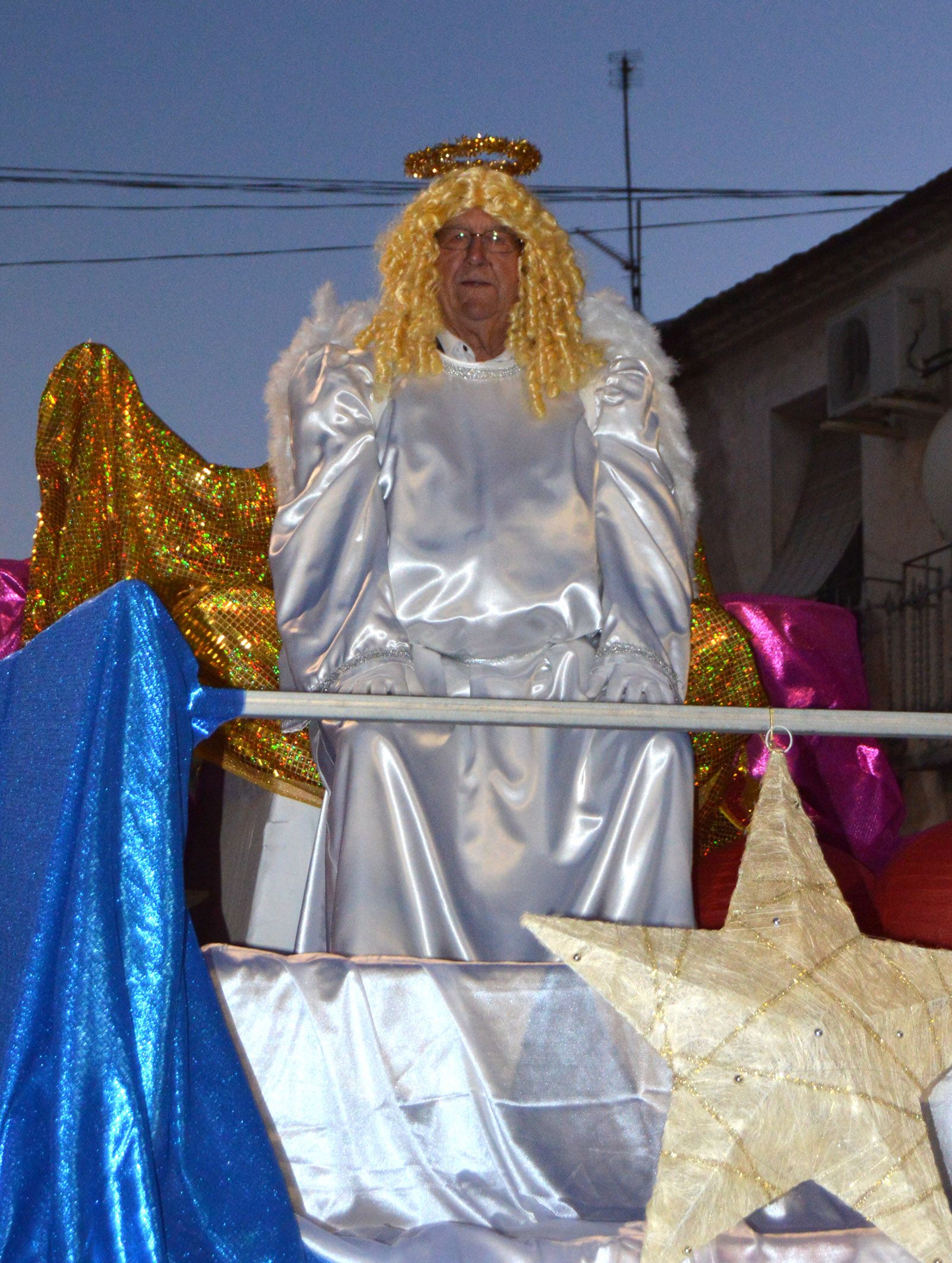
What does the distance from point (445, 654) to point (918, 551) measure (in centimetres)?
728

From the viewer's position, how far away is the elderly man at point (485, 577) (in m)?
2.75

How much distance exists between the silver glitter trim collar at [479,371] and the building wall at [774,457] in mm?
6877

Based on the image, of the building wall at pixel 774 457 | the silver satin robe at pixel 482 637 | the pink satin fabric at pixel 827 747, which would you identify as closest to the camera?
the silver satin robe at pixel 482 637

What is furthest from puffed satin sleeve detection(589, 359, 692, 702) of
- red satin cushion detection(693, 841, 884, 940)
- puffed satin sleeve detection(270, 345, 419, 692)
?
red satin cushion detection(693, 841, 884, 940)

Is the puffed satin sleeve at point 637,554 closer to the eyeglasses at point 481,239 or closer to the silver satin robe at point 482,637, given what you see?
the silver satin robe at point 482,637

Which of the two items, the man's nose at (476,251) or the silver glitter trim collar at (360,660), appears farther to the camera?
the man's nose at (476,251)

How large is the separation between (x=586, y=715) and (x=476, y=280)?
1.49 m

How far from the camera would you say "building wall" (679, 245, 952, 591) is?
9.89 metres

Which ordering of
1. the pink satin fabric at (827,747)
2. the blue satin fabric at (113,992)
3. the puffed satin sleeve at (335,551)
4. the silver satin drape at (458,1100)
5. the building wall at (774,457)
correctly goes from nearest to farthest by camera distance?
the blue satin fabric at (113,992) < the silver satin drape at (458,1100) < the puffed satin sleeve at (335,551) < the pink satin fabric at (827,747) < the building wall at (774,457)

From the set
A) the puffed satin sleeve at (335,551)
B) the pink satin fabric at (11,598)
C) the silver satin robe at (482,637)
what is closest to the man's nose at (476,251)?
the silver satin robe at (482,637)

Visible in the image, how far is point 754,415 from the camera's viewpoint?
11.3 meters

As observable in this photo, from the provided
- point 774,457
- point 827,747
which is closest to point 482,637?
point 827,747

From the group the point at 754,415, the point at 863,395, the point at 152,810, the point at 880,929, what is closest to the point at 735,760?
the point at 880,929

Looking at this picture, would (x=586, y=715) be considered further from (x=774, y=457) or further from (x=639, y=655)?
(x=774, y=457)
